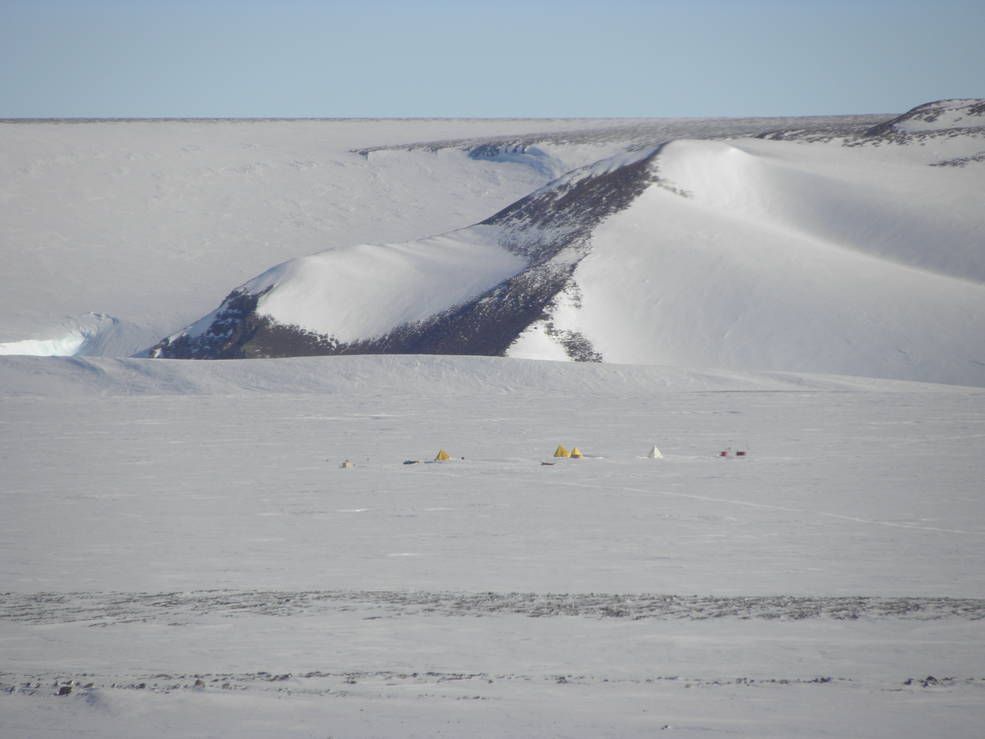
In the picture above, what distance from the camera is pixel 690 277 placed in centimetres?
3794

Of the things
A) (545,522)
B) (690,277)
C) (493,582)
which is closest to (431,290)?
(690,277)

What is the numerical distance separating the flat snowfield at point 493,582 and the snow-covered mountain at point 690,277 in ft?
52.5

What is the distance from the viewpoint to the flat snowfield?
221 inches

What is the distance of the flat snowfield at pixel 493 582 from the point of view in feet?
18.4

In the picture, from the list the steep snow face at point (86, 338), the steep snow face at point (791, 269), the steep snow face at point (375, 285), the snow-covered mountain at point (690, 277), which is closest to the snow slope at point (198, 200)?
the steep snow face at point (86, 338)

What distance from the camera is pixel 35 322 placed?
50312mm

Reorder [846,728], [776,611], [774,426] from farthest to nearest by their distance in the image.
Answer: [774,426]
[776,611]
[846,728]

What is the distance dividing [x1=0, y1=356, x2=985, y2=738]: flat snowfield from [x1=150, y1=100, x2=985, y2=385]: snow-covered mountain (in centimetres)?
1600

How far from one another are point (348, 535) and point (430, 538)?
26.3 inches

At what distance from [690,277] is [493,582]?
30567 mm

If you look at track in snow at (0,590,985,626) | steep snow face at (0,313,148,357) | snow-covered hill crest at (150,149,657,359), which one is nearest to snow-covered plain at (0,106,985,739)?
track in snow at (0,590,985,626)

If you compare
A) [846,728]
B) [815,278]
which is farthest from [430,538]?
[815,278]

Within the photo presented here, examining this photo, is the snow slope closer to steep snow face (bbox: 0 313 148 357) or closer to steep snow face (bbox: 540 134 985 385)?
steep snow face (bbox: 0 313 148 357)

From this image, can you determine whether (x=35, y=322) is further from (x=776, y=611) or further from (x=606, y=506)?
(x=776, y=611)
